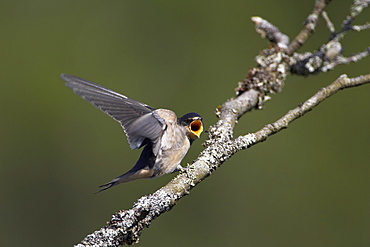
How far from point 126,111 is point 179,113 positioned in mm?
2071

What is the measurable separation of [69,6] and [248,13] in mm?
1886

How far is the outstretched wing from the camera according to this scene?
2035 millimetres

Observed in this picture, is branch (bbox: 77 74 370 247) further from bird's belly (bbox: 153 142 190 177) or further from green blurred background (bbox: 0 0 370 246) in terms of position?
green blurred background (bbox: 0 0 370 246)

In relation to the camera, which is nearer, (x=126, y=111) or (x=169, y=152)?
(x=126, y=111)

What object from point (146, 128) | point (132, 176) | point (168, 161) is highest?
point (146, 128)

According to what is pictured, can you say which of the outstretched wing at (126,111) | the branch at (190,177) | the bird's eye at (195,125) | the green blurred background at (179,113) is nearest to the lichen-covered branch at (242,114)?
the branch at (190,177)

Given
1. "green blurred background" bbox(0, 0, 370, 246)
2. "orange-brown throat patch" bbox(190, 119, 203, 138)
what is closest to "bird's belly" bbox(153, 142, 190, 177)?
"orange-brown throat patch" bbox(190, 119, 203, 138)

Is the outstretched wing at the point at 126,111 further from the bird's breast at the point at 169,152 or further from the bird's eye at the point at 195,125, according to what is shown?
the bird's eye at the point at 195,125

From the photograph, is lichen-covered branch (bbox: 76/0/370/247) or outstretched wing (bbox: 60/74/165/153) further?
outstretched wing (bbox: 60/74/165/153)

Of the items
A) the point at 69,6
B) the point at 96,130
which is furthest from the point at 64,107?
the point at 69,6

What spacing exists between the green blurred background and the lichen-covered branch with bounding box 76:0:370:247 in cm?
125

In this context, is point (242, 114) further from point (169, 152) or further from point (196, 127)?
point (169, 152)

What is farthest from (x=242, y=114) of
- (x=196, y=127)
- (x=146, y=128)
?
(x=146, y=128)

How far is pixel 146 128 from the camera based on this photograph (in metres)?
2.09
